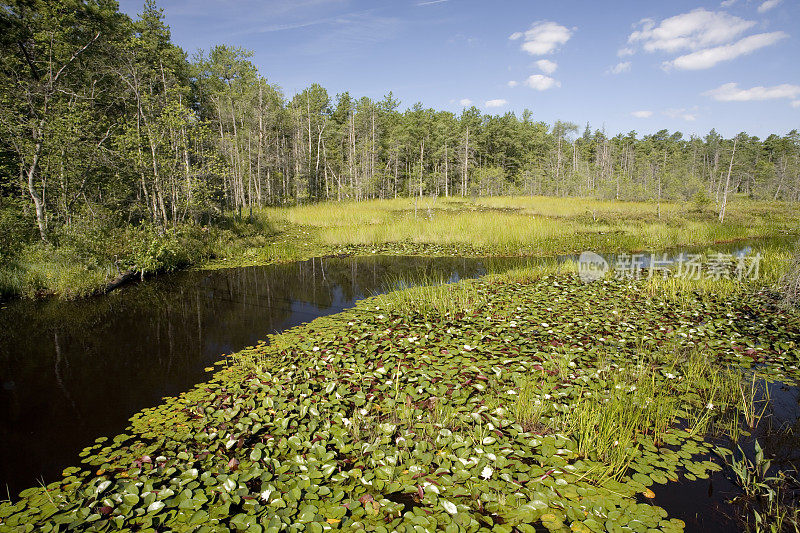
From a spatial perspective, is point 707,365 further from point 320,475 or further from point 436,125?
point 436,125

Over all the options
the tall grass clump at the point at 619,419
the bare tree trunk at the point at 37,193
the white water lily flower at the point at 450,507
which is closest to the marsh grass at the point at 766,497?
the tall grass clump at the point at 619,419

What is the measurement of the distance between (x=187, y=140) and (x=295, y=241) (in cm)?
627

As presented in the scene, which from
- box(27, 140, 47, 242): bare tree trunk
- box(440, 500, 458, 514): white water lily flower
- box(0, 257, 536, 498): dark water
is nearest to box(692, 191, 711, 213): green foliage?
box(0, 257, 536, 498): dark water

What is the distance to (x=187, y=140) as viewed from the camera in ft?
49.1

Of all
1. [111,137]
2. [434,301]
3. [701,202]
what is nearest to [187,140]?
[111,137]

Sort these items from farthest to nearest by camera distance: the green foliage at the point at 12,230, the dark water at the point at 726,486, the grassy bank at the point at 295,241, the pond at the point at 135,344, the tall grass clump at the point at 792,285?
the grassy bank at the point at 295,241 → the green foliage at the point at 12,230 → the tall grass clump at the point at 792,285 → the pond at the point at 135,344 → the dark water at the point at 726,486

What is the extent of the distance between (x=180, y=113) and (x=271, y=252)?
6.55 metres

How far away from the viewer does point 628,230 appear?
61.2 ft

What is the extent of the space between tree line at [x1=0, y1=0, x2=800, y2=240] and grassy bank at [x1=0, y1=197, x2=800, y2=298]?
44.5 inches

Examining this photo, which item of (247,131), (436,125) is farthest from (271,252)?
(436,125)

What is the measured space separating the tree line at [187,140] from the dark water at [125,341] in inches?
171

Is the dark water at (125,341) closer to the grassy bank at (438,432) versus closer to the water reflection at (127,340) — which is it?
the water reflection at (127,340)

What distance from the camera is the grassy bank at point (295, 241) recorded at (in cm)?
1008

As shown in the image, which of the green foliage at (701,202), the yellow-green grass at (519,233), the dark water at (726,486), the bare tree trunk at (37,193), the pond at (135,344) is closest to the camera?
the dark water at (726,486)
